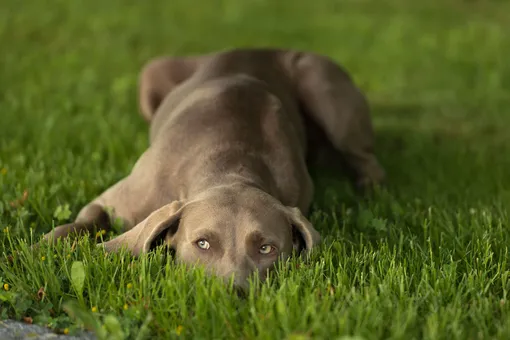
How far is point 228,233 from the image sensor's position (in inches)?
140

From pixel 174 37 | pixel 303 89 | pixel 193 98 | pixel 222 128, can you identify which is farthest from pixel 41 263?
pixel 174 37

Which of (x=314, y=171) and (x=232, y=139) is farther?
(x=314, y=171)

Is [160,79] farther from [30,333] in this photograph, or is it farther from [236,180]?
[30,333]

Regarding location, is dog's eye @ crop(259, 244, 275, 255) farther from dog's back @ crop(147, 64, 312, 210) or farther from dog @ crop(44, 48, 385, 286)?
dog's back @ crop(147, 64, 312, 210)

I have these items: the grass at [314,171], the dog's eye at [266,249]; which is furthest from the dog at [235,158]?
the grass at [314,171]

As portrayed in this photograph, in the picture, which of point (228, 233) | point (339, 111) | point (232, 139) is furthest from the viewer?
point (339, 111)

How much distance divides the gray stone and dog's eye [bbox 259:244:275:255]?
78cm

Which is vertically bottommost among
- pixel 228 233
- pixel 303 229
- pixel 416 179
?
pixel 416 179

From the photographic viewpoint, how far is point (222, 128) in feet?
15.0

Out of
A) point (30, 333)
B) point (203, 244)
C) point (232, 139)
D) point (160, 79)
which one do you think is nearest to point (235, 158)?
point (232, 139)

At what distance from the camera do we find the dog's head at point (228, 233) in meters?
3.54

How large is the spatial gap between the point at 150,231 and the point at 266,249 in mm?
532

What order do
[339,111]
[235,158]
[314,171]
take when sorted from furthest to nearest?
[314,171] → [339,111] → [235,158]

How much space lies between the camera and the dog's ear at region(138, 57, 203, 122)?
20.4ft
